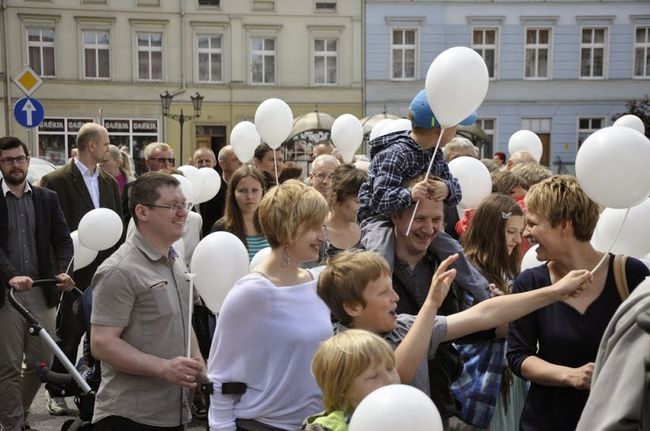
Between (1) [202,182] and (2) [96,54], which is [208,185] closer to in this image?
(1) [202,182]

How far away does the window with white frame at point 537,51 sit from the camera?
112 feet

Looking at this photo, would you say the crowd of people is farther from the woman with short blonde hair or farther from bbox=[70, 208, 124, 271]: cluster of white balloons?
bbox=[70, 208, 124, 271]: cluster of white balloons

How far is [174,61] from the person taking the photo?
33031 millimetres

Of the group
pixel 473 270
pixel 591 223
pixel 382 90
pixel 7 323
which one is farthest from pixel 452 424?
pixel 382 90

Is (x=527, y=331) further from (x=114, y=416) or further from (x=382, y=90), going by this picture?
(x=382, y=90)

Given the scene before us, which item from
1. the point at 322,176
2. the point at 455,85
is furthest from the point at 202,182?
the point at 455,85

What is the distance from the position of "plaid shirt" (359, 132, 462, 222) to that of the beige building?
28.8 m

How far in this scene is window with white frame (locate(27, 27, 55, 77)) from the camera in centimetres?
3216

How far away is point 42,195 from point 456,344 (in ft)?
11.6

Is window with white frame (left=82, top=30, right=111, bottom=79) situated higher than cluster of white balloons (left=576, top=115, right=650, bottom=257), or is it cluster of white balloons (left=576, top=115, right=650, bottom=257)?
window with white frame (left=82, top=30, right=111, bottom=79)

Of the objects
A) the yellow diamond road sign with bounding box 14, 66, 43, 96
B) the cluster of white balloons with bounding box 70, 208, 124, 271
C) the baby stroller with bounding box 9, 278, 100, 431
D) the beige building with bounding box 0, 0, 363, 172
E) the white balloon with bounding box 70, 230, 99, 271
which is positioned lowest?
the baby stroller with bounding box 9, 278, 100, 431

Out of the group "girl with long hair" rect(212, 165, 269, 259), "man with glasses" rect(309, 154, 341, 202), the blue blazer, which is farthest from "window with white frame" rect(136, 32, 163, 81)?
"girl with long hair" rect(212, 165, 269, 259)

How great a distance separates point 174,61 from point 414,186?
101 feet

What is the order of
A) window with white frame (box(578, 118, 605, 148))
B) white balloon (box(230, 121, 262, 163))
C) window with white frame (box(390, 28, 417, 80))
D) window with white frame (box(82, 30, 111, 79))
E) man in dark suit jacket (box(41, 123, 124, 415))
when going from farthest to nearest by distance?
window with white frame (box(578, 118, 605, 148)), window with white frame (box(390, 28, 417, 80)), window with white frame (box(82, 30, 111, 79)), white balloon (box(230, 121, 262, 163)), man in dark suit jacket (box(41, 123, 124, 415))
